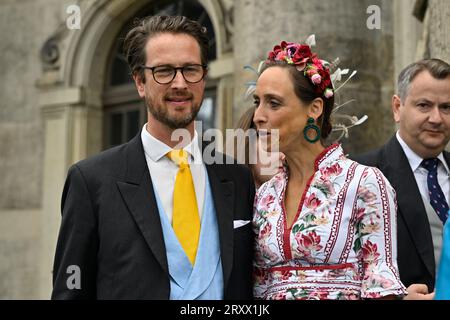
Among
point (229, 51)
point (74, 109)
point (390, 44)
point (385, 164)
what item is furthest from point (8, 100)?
point (385, 164)

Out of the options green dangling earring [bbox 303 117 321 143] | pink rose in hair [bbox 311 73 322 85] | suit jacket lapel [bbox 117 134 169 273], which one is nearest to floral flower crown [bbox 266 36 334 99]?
pink rose in hair [bbox 311 73 322 85]

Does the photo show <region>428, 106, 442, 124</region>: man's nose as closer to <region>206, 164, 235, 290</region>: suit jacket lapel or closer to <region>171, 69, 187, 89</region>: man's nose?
<region>206, 164, 235, 290</region>: suit jacket lapel

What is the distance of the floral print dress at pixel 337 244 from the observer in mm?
2648

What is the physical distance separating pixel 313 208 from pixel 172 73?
25.9 inches

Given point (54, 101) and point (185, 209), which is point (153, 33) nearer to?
point (185, 209)

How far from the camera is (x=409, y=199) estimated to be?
341 centimetres

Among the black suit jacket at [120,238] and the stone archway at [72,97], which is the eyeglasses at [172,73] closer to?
the black suit jacket at [120,238]

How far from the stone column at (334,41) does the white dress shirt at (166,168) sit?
2672 mm

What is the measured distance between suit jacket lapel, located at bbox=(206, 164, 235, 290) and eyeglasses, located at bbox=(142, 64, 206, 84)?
13.5 inches

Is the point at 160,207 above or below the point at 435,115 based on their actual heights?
below

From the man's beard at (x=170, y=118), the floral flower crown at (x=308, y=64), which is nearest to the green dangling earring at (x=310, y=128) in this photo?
the floral flower crown at (x=308, y=64)

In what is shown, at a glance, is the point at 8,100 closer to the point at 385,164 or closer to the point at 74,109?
the point at 74,109
